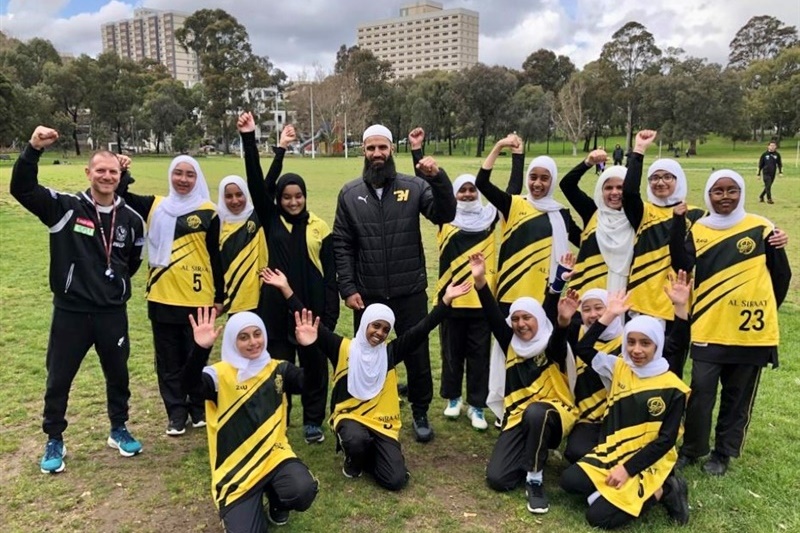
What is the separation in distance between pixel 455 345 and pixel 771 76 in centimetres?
7761

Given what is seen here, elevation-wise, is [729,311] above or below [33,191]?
below

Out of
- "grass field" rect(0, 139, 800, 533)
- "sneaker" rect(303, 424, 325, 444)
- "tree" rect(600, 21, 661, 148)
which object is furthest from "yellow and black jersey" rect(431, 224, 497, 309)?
"tree" rect(600, 21, 661, 148)

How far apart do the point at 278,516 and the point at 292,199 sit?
7.51ft

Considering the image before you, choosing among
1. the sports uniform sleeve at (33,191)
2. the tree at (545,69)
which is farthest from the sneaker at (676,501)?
the tree at (545,69)

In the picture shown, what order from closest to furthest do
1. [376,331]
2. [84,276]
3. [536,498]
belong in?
[536,498], [84,276], [376,331]

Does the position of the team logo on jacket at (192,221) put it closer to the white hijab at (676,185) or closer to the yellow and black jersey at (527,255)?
the yellow and black jersey at (527,255)

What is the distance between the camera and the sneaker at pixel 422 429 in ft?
16.6

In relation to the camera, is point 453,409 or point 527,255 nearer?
point 527,255

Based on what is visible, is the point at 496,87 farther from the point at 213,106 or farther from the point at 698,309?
the point at 698,309

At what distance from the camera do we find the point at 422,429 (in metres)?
5.11

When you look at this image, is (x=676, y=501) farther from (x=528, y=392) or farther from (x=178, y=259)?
(x=178, y=259)

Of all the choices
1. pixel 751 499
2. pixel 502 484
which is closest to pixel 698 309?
pixel 751 499

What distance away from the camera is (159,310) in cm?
492

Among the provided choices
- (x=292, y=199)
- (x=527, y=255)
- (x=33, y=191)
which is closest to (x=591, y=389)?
(x=527, y=255)
